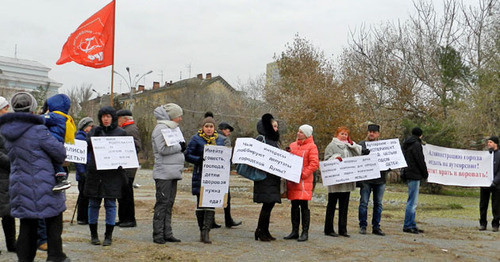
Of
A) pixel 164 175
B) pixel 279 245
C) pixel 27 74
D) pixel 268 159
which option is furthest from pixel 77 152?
pixel 27 74

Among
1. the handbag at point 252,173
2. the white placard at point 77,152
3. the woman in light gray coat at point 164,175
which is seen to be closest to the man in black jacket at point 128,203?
the white placard at point 77,152

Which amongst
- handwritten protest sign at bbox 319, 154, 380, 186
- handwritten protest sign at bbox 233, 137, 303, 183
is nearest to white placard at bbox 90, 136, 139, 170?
handwritten protest sign at bbox 233, 137, 303, 183

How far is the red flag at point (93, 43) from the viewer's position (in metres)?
15.1

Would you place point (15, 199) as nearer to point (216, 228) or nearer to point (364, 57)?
point (216, 228)

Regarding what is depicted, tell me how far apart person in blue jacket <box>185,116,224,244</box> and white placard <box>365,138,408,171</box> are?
343cm

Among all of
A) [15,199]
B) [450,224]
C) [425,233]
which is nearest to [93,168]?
[15,199]

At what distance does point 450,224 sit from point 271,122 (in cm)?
600

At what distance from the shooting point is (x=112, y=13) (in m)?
15.9

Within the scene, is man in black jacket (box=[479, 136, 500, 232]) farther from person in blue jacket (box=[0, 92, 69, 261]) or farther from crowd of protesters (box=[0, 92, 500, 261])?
person in blue jacket (box=[0, 92, 69, 261])

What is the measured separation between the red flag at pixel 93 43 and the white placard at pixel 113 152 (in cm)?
797

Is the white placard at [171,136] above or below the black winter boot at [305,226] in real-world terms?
above

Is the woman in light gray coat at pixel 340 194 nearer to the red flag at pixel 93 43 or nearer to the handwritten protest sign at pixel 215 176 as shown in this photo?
the handwritten protest sign at pixel 215 176

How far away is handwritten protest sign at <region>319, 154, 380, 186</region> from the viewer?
9289mm

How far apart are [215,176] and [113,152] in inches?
67.3
